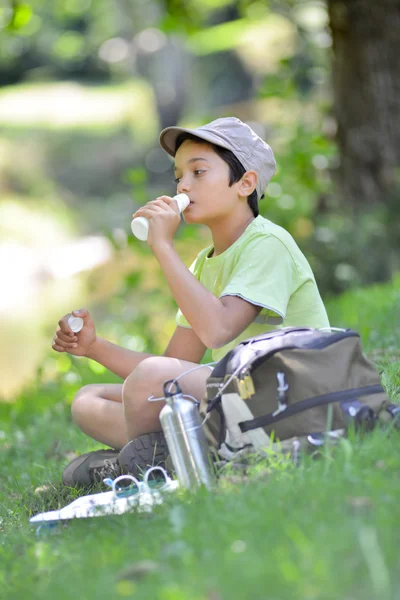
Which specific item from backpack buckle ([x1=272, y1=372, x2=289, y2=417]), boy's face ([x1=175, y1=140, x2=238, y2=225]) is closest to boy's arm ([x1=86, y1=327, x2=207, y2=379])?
boy's face ([x1=175, y1=140, x2=238, y2=225])

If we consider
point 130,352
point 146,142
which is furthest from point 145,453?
point 146,142

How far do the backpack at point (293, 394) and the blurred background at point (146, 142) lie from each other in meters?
3.56

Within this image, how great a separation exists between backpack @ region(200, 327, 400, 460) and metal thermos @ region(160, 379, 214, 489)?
10 cm

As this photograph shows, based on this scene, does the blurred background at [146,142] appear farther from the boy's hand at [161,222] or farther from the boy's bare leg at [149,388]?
the boy's hand at [161,222]

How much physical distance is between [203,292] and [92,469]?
85 cm

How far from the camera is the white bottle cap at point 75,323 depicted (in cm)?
316

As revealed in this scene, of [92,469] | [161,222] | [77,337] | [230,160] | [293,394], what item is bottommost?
[92,469]

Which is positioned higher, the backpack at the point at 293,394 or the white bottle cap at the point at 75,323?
the white bottle cap at the point at 75,323

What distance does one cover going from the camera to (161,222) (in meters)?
2.85

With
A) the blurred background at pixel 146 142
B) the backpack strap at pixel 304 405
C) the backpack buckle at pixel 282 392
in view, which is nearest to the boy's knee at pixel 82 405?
the backpack strap at pixel 304 405

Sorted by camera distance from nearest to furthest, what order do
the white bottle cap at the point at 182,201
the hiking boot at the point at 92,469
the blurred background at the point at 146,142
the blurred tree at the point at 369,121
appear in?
the white bottle cap at the point at 182,201, the hiking boot at the point at 92,469, the blurred background at the point at 146,142, the blurred tree at the point at 369,121

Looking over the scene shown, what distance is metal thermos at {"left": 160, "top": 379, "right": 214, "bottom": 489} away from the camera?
8.05 ft

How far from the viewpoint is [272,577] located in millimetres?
1685

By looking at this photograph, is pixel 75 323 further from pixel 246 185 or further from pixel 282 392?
pixel 282 392
